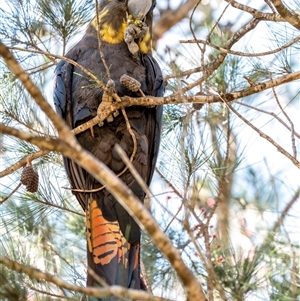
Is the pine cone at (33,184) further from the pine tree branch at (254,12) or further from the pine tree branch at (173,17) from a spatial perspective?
the pine tree branch at (173,17)

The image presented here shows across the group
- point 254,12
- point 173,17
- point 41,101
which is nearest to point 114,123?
point 254,12

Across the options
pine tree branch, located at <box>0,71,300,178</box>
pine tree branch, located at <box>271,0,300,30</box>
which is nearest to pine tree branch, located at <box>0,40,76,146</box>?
pine tree branch, located at <box>0,71,300,178</box>

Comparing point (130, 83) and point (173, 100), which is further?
point (130, 83)

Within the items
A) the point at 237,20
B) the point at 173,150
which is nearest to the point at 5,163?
the point at 173,150

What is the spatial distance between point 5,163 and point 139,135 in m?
0.55

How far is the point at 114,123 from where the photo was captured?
2619 millimetres

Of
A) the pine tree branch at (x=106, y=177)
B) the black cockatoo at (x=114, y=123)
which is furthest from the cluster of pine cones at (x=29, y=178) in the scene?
the pine tree branch at (x=106, y=177)

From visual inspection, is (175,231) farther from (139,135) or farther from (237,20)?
(237,20)

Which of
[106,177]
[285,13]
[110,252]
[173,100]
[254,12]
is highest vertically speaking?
[254,12]

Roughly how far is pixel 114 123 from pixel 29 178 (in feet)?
1.52

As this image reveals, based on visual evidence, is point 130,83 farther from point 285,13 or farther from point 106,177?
point 106,177

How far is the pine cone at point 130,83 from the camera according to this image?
254cm

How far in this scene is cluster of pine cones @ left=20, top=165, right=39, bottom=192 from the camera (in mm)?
2295

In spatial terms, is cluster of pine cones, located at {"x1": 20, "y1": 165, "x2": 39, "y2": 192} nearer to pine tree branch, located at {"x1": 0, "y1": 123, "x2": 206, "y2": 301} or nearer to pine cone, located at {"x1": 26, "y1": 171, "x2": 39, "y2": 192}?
pine cone, located at {"x1": 26, "y1": 171, "x2": 39, "y2": 192}
